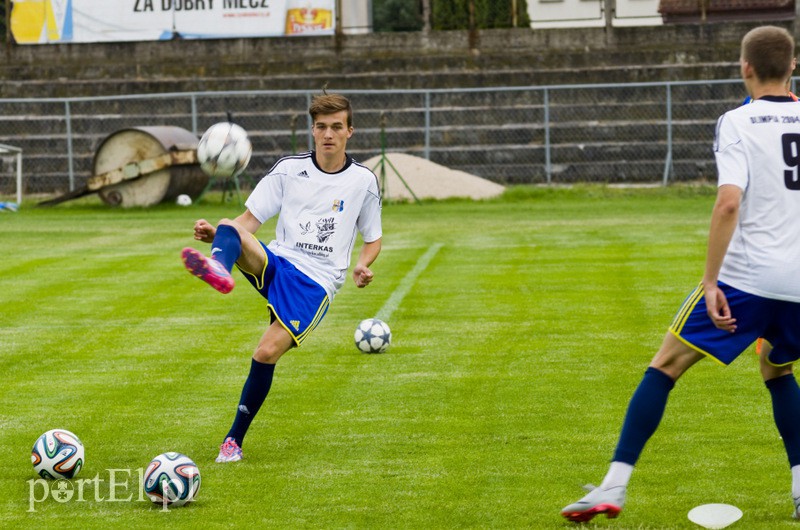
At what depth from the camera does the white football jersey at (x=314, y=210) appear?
6.76m

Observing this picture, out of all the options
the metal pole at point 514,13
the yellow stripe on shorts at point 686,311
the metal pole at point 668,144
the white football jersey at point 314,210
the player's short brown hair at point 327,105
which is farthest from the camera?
the metal pole at point 514,13

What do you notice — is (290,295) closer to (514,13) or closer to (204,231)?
(204,231)

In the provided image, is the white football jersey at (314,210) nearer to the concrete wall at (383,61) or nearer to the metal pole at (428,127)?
the metal pole at (428,127)

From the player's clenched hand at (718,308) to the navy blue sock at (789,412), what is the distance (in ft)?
1.91

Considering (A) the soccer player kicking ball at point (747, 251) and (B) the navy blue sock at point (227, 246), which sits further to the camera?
(B) the navy blue sock at point (227, 246)

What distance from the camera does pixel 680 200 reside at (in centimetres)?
2395

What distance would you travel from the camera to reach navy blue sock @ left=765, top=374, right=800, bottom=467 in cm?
536

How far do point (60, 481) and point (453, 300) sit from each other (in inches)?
264

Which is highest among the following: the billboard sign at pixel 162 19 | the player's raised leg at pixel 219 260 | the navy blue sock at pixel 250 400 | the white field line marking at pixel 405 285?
the billboard sign at pixel 162 19

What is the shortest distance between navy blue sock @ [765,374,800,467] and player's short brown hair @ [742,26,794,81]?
1299 millimetres

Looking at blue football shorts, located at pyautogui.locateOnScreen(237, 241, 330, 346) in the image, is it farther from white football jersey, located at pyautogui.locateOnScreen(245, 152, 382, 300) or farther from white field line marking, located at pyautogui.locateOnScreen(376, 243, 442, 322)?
white field line marking, located at pyautogui.locateOnScreen(376, 243, 442, 322)

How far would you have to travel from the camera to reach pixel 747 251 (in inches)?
199

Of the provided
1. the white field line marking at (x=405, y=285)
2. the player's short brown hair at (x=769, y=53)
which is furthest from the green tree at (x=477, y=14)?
the player's short brown hair at (x=769, y=53)

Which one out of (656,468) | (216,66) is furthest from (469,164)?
(656,468)
